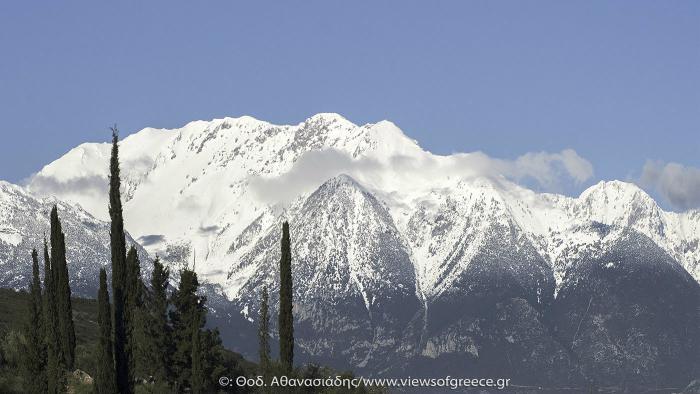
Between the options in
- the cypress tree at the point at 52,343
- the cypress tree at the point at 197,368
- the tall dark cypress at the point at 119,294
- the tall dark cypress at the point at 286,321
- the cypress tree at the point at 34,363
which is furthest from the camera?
the cypress tree at the point at 197,368

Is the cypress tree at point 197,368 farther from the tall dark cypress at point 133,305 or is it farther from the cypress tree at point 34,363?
the cypress tree at point 34,363

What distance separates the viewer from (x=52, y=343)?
143125mm

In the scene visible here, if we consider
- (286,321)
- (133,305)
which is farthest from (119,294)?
(286,321)

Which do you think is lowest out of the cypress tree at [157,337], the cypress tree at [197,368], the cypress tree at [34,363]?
the cypress tree at [34,363]

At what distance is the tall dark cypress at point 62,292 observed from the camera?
148 m

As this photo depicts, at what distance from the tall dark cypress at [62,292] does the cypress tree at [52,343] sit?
715 mm

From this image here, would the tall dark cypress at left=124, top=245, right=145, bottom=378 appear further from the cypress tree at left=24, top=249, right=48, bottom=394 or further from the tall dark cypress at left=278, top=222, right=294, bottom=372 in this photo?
the tall dark cypress at left=278, top=222, right=294, bottom=372

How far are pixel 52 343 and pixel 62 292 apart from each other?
9.04 metres

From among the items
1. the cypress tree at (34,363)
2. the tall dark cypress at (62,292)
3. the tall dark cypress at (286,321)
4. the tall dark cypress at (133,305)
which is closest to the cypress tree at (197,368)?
the tall dark cypress at (133,305)

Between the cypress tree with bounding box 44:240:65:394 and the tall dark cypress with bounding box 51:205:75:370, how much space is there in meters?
0.72

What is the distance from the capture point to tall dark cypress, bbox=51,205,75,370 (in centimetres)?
14788

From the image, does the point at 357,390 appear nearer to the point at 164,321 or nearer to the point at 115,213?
the point at 164,321

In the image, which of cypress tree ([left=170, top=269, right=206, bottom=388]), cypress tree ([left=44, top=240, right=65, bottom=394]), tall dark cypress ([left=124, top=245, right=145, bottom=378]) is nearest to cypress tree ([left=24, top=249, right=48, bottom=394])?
cypress tree ([left=44, top=240, right=65, bottom=394])

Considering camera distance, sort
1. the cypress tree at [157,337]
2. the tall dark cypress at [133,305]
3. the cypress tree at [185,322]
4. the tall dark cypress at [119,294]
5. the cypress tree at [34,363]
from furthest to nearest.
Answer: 1. the cypress tree at [185,322]
2. the cypress tree at [157,337]
3. the tall dark cypress at [133,305]
4. the cypress tree at [34,363]
5. the tall dark cypress at [119,294]
